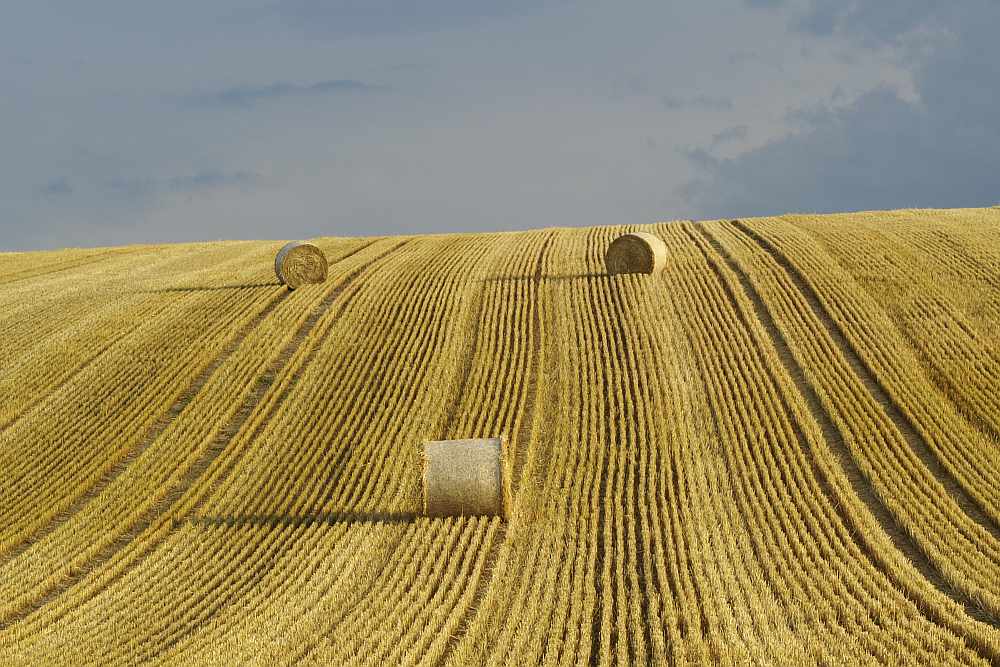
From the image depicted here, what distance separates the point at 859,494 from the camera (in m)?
20.7

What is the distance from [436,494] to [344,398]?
8343 millimetres

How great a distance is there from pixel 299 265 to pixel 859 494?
22.4 meters

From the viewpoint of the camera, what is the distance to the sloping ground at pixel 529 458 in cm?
1453

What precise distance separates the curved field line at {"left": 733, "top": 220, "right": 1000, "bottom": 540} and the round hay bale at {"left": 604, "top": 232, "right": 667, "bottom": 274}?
458 centimetres

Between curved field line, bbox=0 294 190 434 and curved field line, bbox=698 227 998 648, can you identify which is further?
curved field line, bbox=0 294 190 434

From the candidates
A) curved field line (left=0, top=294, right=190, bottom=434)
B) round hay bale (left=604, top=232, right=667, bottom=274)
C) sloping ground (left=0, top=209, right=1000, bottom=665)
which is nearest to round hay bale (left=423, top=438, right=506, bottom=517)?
sloping ground (left=0, top=209, right=1000, bottom=665)

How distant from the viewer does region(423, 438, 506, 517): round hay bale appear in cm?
1883

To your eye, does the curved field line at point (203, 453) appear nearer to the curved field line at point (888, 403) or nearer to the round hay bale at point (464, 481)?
the round hay bale at point (464, 481)

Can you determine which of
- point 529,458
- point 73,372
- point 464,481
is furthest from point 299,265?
point 464,481

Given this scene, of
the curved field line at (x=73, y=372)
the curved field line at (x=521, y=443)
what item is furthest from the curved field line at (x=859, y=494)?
the curved field line at (x=73, y=372)

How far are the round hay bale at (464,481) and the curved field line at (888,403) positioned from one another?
9.17 metres

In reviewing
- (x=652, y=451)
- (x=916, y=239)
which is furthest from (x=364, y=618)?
(x=916, y=239)

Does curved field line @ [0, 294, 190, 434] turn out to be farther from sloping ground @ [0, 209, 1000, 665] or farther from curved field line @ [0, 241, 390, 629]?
curved field line @ [0, 241, 390, 629]

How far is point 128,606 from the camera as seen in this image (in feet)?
54.8
